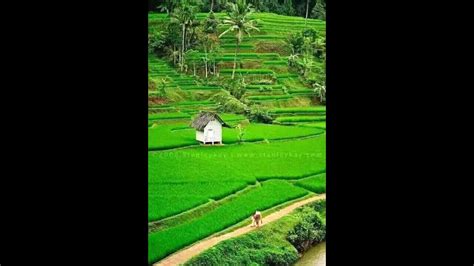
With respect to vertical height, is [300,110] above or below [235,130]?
above

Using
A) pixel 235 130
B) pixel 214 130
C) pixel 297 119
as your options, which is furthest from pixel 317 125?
pixel 214 130

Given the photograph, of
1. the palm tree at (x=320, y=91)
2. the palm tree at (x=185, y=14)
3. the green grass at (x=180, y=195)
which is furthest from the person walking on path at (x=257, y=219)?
the palm tree at (x=185, y=14)

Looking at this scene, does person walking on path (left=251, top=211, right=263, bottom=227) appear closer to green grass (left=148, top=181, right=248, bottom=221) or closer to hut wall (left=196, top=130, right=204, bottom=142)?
green grass (left=148, top=181, right=248, bottom=221)

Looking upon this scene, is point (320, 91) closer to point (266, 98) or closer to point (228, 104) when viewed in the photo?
point (266, 98)

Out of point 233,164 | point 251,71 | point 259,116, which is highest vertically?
point 251,71
